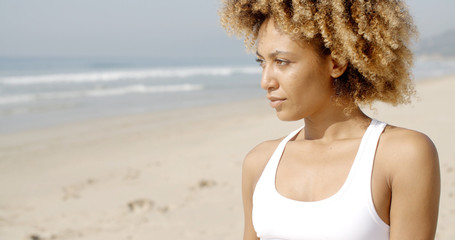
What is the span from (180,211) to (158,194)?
73cm

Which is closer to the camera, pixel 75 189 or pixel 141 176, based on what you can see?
pixel 75 189

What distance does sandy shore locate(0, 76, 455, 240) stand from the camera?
211 inches

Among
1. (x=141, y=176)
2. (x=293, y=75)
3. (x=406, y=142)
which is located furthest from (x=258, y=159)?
(x=141, y=176)

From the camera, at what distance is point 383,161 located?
65.9 inches

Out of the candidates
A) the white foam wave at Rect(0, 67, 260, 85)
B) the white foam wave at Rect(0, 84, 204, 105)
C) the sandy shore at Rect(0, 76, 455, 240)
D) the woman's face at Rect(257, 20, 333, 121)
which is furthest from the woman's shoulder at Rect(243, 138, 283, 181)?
the white foam wave at Rect(0, 67, 260, 85)

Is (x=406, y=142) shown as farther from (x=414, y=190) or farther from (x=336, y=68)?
(x=336, y=68)

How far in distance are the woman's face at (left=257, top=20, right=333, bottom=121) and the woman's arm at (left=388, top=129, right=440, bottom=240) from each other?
0.40 metres

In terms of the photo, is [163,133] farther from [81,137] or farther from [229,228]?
[229,228]

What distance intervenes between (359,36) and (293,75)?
287 mm

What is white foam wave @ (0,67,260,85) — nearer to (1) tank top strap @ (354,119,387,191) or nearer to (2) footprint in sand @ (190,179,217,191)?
(2) footprint in sand @ (190,179,217,191)

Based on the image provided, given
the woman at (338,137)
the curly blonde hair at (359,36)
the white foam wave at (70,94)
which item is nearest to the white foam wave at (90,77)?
the white foam wave at (70,94)

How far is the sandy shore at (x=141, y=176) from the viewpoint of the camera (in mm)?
5359

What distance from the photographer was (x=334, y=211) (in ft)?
5.57

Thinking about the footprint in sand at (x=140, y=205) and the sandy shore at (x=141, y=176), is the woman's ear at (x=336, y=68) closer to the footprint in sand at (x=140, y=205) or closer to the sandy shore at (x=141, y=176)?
the sandy shore at (x=141, y=176)
